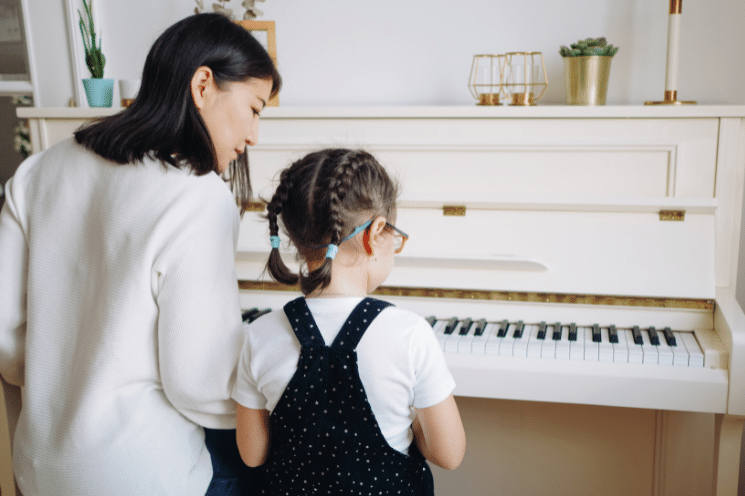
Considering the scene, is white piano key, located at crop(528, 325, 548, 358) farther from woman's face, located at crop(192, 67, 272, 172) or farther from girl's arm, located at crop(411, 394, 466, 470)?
woman's face, located at crop(192, 67, 272, 172)

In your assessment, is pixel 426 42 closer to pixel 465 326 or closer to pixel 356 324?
pixel 465 326

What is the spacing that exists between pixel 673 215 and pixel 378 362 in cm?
110

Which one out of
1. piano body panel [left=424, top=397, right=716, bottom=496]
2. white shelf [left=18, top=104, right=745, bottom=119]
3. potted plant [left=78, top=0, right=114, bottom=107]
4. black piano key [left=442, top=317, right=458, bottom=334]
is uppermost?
potted plant [left=78, top=0, right=114, bottom=107]

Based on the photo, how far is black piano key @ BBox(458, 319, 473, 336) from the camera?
5.26 ft

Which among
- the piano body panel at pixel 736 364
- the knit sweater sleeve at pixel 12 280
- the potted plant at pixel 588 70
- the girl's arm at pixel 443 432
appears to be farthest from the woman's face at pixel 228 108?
the piano body panel at pixel 736 364

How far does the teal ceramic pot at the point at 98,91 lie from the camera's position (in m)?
2.13

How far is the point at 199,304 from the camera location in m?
0.96

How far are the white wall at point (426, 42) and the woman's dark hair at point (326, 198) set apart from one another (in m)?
1.35

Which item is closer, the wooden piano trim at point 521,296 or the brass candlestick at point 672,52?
the wooden piano trim at point 521,296

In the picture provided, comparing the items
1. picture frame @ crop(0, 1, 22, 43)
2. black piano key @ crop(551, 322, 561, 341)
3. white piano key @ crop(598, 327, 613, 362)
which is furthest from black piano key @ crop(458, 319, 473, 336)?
picture frame @ crop(0, 1, 22, 43)

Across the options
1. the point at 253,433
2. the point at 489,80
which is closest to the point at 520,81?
the point at 489,80

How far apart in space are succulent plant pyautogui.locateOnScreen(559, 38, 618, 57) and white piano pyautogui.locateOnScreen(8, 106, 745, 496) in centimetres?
24

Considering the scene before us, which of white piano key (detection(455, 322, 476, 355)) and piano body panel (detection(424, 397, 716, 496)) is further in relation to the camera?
piano body panel (detection(424, 397, 716, 496))

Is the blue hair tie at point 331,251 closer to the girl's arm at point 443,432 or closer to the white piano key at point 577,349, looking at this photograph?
the girl's arm at point 443,432
